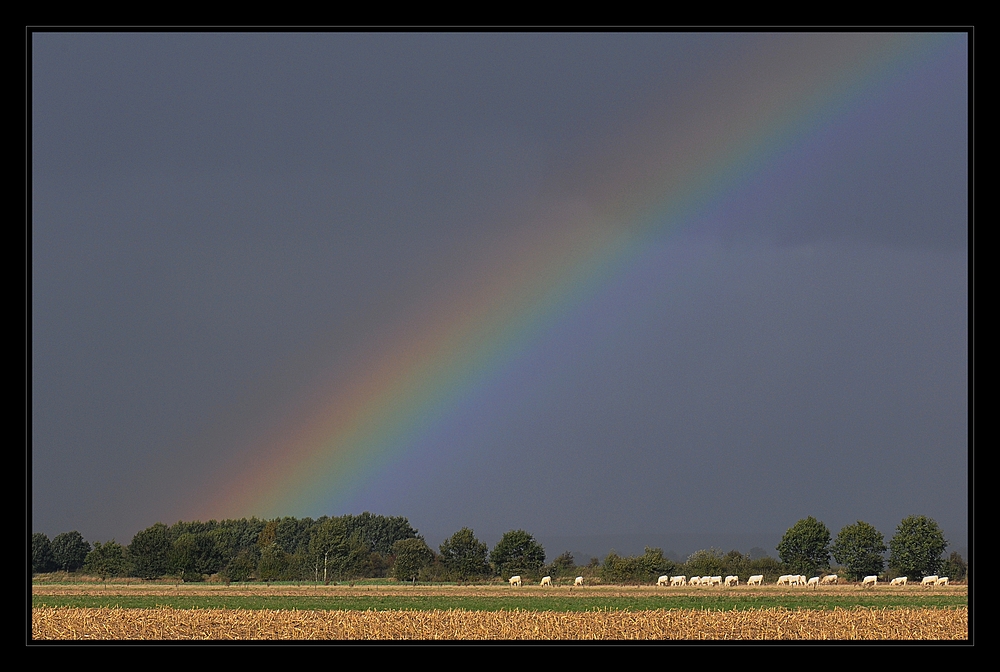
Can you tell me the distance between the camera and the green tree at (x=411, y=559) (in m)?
114

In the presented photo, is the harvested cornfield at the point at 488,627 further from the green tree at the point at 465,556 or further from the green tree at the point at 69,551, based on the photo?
the green tree at the point at 69,551

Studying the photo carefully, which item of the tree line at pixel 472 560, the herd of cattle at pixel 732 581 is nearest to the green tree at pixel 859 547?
the tree line at pixel 472 560

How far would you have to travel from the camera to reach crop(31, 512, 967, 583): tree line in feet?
343

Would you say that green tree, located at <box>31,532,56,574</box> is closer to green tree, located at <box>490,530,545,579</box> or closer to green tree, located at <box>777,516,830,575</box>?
green tree, located at <box>490,530,545,579</box>

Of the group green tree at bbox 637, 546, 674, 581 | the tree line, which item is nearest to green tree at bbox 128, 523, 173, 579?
the tree line

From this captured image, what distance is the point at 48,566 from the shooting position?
451ft

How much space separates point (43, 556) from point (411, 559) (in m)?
56.2

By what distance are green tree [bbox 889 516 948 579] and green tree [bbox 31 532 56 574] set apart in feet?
349

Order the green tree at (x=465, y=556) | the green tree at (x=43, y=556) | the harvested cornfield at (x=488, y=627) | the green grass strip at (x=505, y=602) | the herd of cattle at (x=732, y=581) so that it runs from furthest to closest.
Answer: the green tree at (x=43, y=556) < the green tree at (x=465, y=556) < the herd of cattle at (x=732, y=581) < the green grass strip at (x=505, y=602) < the harvested cornfield at (x=488, y=627)

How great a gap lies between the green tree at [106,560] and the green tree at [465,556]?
134ft

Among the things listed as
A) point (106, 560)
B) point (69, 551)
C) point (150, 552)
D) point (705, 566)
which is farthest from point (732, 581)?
point (69, 551)

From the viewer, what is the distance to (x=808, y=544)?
128125mm

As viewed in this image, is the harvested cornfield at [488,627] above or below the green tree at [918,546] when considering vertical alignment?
above
